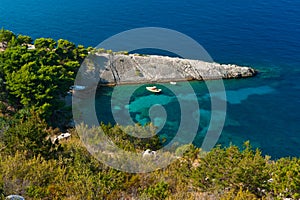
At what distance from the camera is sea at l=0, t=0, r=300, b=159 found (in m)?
30.3

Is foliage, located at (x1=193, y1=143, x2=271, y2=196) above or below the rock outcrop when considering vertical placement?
below

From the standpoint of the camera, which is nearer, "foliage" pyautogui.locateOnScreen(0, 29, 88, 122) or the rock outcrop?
"foliage" pyautogui.locateOnScreen(0, 29, 88, 122)

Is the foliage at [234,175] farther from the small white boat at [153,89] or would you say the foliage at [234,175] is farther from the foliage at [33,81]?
the small white boat at [153,89]

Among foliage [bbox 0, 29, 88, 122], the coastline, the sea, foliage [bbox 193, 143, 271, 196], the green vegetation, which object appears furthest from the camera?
the coastline

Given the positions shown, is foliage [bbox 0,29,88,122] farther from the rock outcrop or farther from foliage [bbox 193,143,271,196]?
foliage [bbox 193,143,271,196]

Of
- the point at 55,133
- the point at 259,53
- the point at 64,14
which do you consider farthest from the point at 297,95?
A: the point at 64,14

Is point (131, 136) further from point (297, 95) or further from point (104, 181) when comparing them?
point (297, 95)

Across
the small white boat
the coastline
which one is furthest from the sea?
the coastline

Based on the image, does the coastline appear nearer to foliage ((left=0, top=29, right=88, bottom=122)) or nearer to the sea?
the sea

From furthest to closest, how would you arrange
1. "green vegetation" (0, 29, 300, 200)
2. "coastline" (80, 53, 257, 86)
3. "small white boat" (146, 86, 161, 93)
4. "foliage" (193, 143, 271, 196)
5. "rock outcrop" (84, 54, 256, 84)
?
"rock outcrop" (84, 54, 256, 84)
"coastline" (80, 53, 257, 86)
"small white boat" (146, 86, 161, 93)
"foliage" (193, 143, 271, 196)
"green vegetation" (0, 29, 300, 200)

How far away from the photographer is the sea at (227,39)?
99.3 ft

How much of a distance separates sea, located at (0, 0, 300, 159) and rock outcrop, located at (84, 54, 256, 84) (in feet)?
4.26

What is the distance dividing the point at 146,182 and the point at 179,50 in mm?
32687

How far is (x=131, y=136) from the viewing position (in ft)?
70.6
